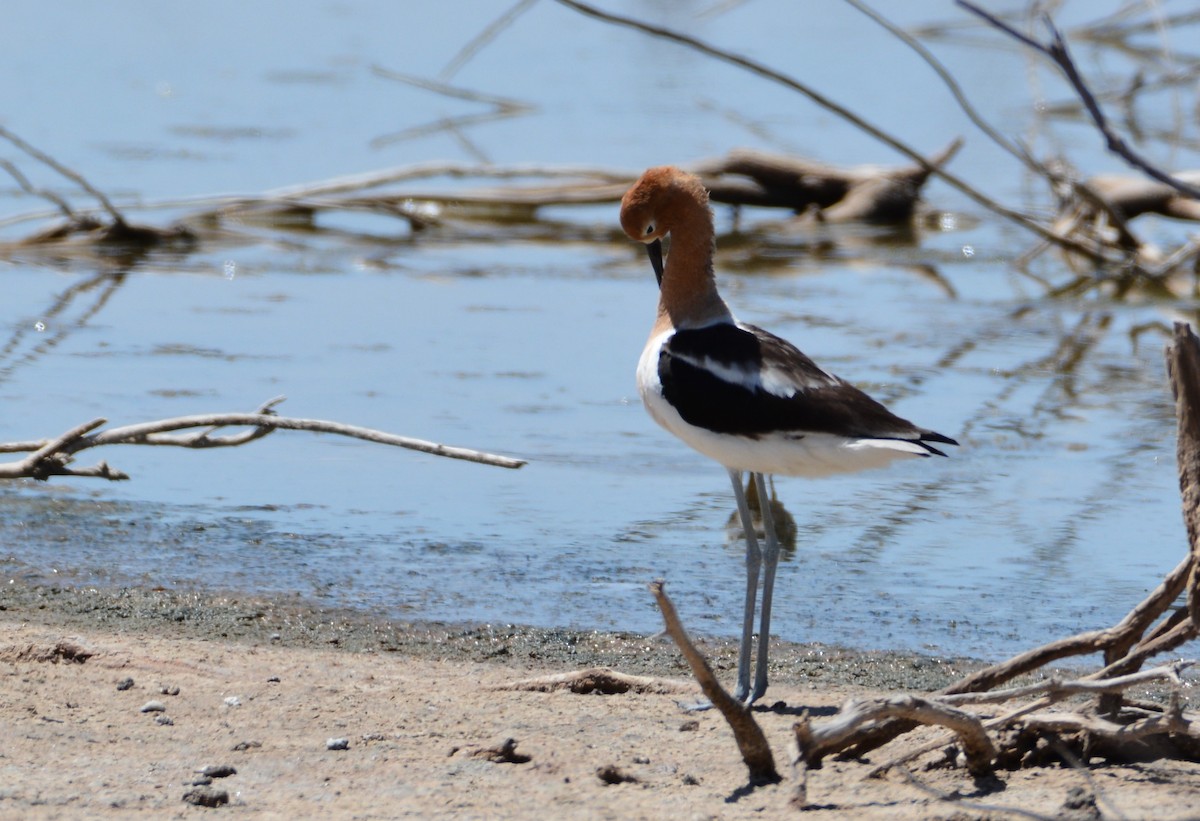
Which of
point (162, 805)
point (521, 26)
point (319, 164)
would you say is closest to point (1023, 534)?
point (162, 805)

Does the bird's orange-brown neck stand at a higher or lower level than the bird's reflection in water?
higher

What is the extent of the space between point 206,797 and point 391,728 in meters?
0.69

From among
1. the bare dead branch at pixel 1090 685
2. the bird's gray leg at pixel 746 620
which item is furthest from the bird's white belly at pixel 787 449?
the bare dead branch at pixel 1090 685

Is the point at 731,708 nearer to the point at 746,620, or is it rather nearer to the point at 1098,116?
the point at 746,620

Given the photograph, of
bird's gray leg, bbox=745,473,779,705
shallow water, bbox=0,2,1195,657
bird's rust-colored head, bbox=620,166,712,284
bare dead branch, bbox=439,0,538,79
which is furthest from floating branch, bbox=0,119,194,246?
bird's gray leg, bbox=745,473,779,705

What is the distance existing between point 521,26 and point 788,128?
7.19m

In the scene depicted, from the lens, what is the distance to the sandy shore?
3.73m

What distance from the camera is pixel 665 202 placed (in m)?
5.22

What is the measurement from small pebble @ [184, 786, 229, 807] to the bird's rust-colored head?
2240 millimetres

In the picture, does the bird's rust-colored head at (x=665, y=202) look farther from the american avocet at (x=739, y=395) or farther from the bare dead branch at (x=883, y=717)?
the bare dead branch at (x=883, y=717)

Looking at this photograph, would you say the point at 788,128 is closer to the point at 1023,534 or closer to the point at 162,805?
the point at 1023,534

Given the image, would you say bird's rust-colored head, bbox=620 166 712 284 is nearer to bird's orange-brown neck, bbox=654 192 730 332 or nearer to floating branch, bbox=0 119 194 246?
bird's orange-brown neck, bbox=654 192 730 332

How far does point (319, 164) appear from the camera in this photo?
47.3 ft

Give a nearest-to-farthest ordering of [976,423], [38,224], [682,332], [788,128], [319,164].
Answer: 1. [682,332]
2. [976,423]
3. [38,224]
4. [319,164]
5. [788,128]
